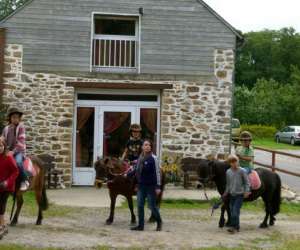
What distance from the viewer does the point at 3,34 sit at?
16.7 m

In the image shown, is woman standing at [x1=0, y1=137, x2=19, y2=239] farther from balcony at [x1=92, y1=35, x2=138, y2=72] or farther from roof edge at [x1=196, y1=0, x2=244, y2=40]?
roof edge at [x1=196, y1=0, x2=244, y2=40]

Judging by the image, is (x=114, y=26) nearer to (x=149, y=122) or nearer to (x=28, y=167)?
(x=149, y=122)

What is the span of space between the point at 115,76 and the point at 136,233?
756 centimetres

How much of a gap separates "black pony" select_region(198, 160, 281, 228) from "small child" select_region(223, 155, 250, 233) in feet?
1.11

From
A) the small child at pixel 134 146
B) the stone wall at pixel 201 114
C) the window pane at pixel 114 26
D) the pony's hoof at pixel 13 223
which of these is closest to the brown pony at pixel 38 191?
the pony's hoof at pixel 13 223

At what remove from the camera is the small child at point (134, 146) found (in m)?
11.5

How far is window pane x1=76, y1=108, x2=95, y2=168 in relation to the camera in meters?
17.3

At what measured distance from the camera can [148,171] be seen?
1052 centimetres

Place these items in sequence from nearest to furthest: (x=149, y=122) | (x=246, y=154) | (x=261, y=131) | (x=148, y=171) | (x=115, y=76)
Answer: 1. (x=148, y=171)
2. (x=246, y=154)
3. (x=115, y=76)
4. (x=149, y=122)
5. (x=261, y=131)

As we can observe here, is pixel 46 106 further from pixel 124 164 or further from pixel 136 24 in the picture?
pixel 124 164

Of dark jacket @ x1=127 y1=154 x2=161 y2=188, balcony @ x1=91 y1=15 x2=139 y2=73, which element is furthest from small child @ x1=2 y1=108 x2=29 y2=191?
balcony @ x1=91 y1=15 x2=139 y2=73

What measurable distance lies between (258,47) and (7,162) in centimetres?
8840

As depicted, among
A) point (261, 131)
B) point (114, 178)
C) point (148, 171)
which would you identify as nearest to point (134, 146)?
point (114, 178)

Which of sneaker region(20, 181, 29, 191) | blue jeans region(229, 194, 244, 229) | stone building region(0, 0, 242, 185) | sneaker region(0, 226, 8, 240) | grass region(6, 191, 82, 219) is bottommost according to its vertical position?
grass region(6, 191, 82, 219)
